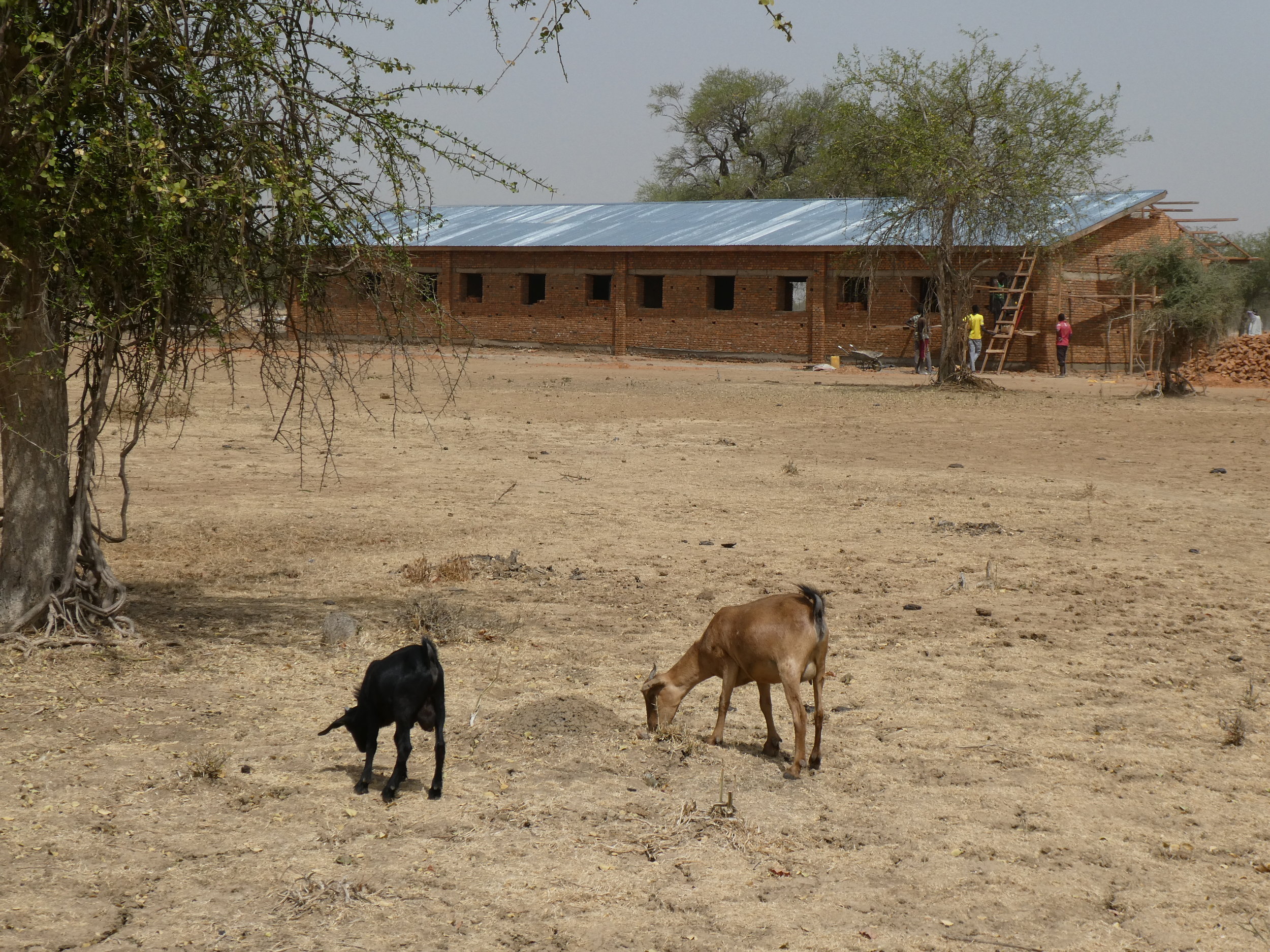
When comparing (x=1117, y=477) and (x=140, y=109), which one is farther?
(x=1117, y=477)

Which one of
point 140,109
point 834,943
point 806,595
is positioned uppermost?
point 140,109

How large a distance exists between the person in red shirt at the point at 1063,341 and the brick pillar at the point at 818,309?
21.9 ft

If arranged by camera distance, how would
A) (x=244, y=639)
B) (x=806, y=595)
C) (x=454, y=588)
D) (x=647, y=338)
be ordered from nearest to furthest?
(x=806, y=595), (x=244, y=639), (x=454, y=588), (x=647, y=338)

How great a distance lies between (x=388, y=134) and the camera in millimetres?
6613

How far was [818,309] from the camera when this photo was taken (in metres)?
37.1

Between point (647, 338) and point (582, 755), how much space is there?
34.9m

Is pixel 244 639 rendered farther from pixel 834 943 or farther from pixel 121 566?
pixel 834 943

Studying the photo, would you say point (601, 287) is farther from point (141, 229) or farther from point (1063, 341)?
point (141, 229)

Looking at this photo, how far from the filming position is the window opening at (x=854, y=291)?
36.2m

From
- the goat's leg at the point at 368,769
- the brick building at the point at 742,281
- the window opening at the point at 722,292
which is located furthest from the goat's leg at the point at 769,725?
the window opening at the point at 722,292

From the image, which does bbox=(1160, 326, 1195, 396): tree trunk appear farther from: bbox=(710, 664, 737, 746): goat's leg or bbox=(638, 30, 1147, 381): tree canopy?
bbox=(710, 664, 737, 746): goat's leg

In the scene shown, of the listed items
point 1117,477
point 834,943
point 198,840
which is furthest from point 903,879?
point 1117,477

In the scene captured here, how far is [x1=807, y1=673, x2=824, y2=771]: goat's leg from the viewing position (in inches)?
203

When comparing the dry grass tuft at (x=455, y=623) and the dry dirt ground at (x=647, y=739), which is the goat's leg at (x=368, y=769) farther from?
the dry grass tuft at (x=455, y=623)
